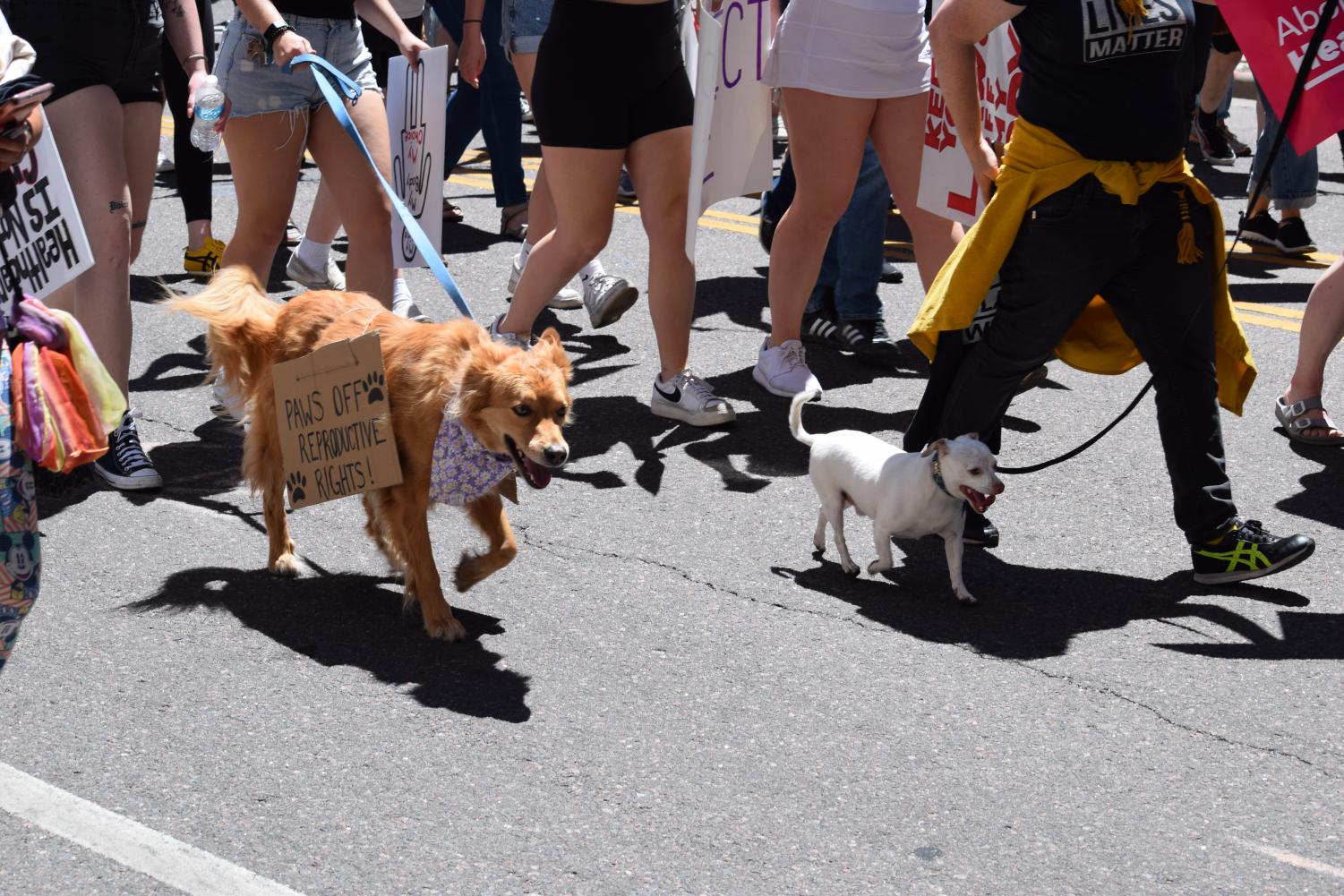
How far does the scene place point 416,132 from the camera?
586 cm

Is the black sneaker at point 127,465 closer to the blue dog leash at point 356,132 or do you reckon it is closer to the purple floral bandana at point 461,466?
the blue dog leash at point 356,132

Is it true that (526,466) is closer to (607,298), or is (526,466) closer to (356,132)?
(356,132)

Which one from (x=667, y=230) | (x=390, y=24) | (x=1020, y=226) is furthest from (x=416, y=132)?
(x=1020, y=226)

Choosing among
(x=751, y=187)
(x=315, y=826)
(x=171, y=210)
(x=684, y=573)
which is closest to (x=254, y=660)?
(x=315, y=826)

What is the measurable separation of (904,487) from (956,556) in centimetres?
27

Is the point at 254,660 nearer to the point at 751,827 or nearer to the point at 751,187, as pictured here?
the point at 751,827

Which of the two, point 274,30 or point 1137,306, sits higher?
point 274,30

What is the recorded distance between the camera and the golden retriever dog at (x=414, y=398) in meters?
4.04

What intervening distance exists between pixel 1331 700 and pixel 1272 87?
6.22 feet

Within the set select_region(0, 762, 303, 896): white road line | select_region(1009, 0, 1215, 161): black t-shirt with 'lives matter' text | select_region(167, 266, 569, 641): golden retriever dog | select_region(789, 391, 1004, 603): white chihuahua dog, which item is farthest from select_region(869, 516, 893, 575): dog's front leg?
select_region(0, 762, 303, 896): white road line

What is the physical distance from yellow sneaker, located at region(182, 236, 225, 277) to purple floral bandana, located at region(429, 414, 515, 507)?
434 cm

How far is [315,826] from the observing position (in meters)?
3.41

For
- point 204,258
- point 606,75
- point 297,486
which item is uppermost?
point 606,75

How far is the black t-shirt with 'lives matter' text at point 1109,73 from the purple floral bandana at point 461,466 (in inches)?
69.8
